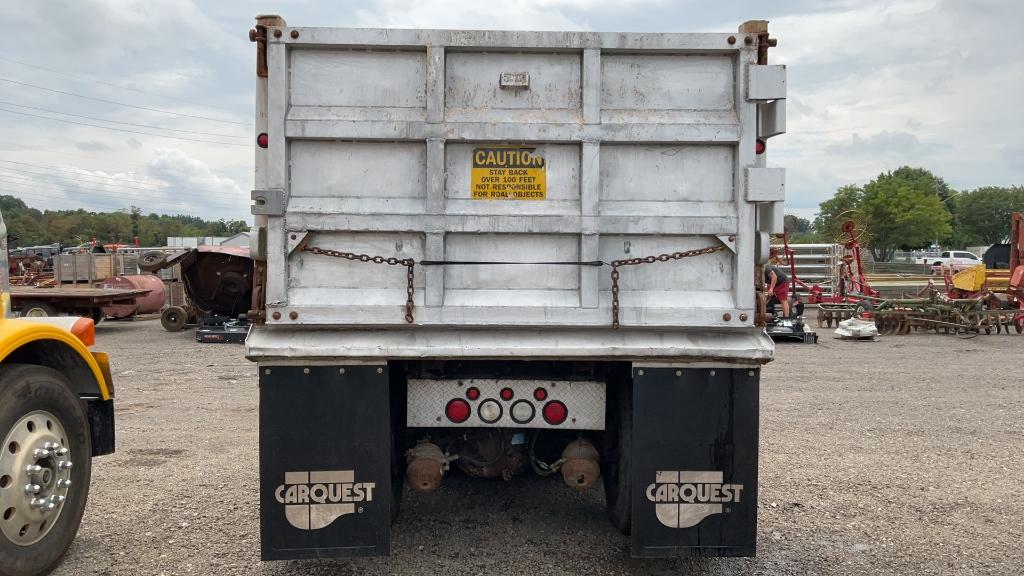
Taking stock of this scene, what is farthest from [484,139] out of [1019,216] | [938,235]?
[938,235]

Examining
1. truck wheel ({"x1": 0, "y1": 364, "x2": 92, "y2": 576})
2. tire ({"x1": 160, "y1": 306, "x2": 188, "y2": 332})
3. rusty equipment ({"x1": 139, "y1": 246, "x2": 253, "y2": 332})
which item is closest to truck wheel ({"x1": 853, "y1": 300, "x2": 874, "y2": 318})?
rusty equipment ({"x1": 139, "y1": 246, "x2": 253, "y2": 332})

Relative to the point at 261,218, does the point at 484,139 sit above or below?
above

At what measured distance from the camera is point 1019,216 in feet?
63.6

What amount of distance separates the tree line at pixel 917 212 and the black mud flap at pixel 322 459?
5178 centimetres

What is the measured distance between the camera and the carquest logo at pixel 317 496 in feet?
12.1

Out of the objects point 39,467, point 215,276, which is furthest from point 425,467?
point 215,276

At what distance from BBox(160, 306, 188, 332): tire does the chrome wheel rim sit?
14.1 m

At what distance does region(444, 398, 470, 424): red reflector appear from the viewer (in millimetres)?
3959

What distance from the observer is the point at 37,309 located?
663 inches

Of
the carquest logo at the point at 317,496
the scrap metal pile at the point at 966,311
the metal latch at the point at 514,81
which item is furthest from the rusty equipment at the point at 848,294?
the carquest logo at the point at 317,496

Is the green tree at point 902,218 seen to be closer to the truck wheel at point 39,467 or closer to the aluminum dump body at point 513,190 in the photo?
the aluminum dump body at point 513,190

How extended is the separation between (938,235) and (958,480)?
225 feet

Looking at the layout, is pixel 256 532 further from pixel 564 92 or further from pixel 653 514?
pixel 564 92

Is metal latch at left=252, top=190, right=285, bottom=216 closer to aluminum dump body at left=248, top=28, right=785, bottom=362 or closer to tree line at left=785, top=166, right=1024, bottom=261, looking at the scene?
aluminum dump body at left=248, top=28, right=785, bottom=362
